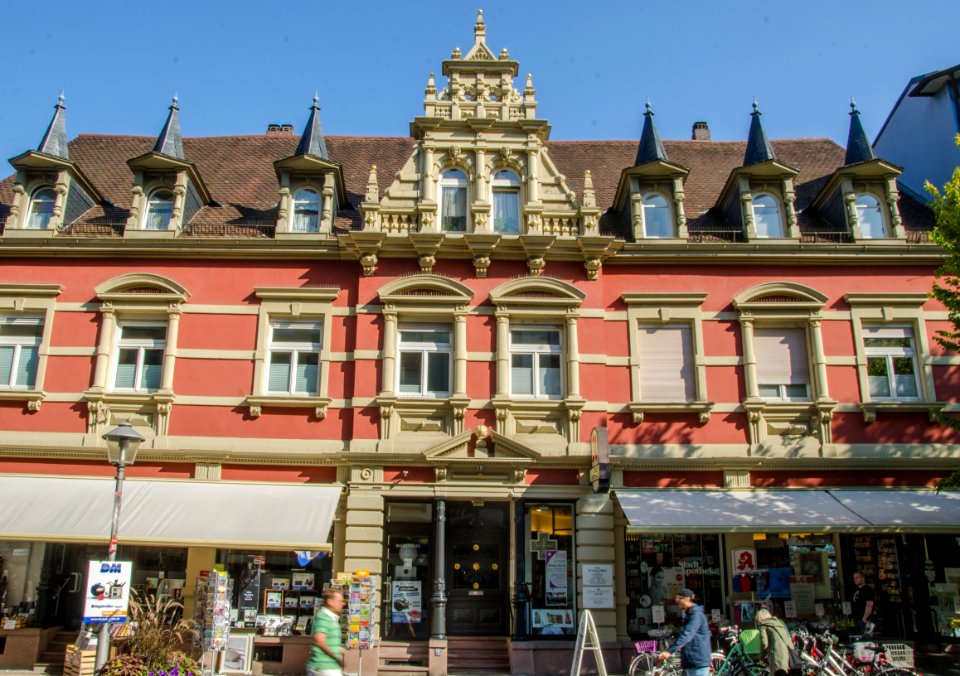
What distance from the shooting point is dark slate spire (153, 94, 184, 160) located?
17.7 metres

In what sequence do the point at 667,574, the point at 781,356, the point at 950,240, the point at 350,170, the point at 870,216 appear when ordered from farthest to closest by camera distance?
the point at 350,170 → the point at 870,216 → the point at 781,356 → the point at 667,574 → the point at 950,240

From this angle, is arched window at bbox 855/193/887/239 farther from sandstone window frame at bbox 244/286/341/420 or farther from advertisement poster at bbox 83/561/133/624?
advertisement poster at bbox 83/561/133/624

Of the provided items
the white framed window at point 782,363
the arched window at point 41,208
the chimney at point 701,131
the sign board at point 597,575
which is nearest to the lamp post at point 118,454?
the sign board at point 597,575

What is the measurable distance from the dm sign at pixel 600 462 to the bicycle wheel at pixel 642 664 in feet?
9.89

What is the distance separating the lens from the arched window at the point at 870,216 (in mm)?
17312

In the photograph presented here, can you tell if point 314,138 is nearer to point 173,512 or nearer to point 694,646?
point 173,512

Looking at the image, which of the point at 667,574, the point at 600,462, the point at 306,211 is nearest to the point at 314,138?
the point at 306,211

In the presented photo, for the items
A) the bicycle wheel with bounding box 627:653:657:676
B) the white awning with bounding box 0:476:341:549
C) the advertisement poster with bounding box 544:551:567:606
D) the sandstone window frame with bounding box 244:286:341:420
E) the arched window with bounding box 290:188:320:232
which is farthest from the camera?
the arched window with bounding box 290:188:320:232

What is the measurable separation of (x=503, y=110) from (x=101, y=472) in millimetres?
11402

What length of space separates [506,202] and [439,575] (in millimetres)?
7947

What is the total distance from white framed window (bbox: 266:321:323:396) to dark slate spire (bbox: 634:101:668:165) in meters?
8.32

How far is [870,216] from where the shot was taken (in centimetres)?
1747

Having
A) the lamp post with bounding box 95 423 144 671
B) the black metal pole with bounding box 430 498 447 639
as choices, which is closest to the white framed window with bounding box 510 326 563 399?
the black metal pole with bounding box 430 498 447 639

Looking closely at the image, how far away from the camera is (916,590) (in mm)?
14945
